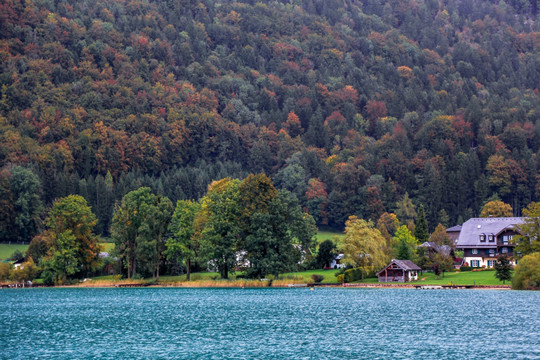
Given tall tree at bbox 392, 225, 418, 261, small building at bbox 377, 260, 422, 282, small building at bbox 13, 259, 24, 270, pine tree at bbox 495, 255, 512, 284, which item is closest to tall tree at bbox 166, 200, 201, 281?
small building at bbox 13, 259, 24, 270

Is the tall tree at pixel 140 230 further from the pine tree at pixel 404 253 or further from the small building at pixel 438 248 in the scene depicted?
the small building at pixel 438 248

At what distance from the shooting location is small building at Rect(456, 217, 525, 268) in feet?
421

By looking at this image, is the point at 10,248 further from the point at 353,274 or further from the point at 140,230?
the point at 353,274

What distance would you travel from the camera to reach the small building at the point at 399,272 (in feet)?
369

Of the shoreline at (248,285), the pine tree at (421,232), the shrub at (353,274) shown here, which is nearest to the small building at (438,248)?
the pine tree at (421,232)

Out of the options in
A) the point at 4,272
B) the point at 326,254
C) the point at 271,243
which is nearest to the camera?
the point at 271,243

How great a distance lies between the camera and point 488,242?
425ft

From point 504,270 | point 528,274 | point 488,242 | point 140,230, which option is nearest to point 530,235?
point 504,270

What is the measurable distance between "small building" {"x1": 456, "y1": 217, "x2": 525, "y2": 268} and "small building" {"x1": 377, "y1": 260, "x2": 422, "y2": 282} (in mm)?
18651

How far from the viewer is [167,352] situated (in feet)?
166

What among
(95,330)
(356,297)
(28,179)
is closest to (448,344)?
(95,330)

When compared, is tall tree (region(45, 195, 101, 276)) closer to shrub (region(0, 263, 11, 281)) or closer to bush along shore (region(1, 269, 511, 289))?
bush along shore (region(1, 269, 511, 289))

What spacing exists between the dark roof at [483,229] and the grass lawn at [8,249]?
81272mm

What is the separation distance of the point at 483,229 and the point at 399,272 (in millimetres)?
26185
